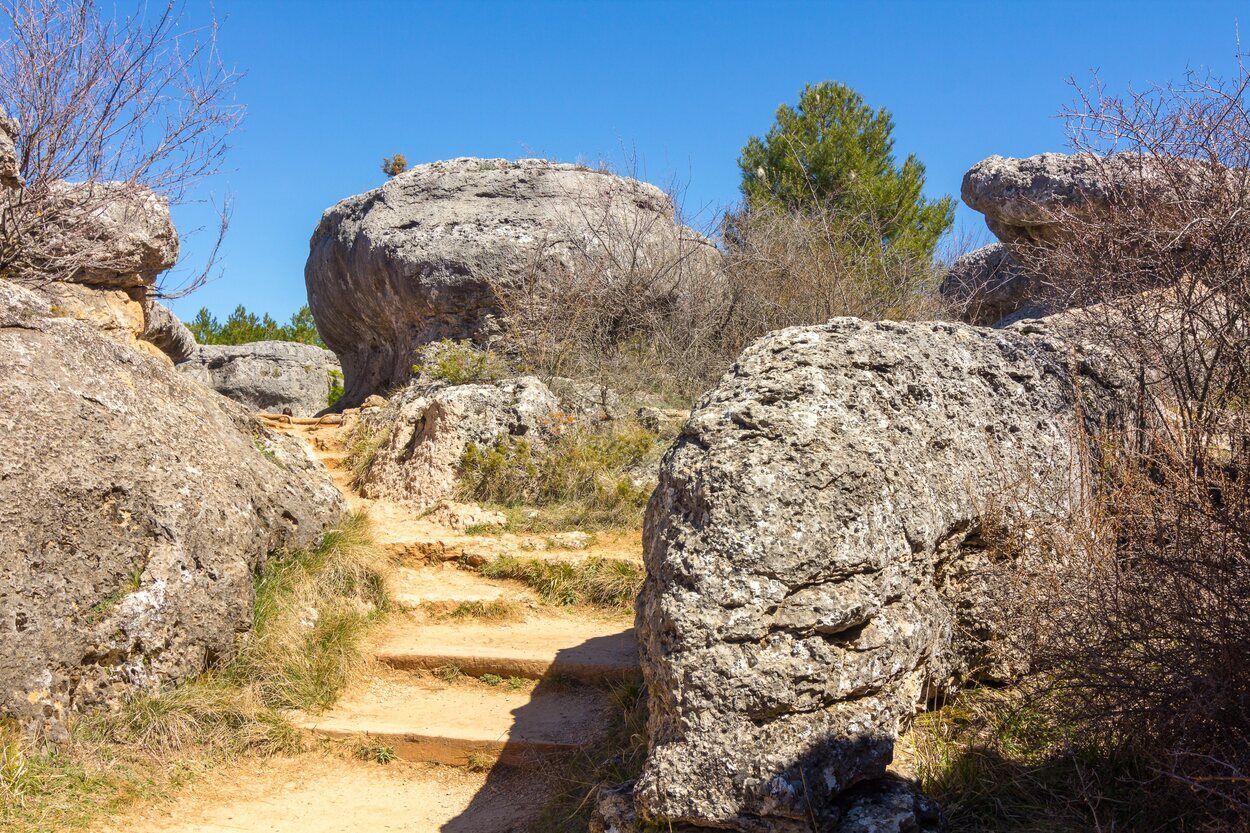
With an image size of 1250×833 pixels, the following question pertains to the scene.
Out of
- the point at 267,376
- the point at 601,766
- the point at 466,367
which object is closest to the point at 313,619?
the point at 601,766

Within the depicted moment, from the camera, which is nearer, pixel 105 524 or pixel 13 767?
pixel 13 767

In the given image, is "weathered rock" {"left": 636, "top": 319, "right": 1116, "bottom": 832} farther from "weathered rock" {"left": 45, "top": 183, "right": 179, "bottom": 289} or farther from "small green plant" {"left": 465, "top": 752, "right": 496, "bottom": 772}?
"weathered rock" {"left": 45, "top": 183, "right": 179, "bottom": 289}

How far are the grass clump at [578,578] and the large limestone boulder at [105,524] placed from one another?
5.64ft

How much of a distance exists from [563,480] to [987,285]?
6364 millimetres

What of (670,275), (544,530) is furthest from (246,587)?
(670,275)

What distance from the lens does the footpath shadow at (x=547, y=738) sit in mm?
4430

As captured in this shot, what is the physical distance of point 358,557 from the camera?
251 inches

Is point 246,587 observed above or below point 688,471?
below

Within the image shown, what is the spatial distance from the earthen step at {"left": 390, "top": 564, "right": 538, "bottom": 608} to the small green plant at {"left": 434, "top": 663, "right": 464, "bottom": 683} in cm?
77

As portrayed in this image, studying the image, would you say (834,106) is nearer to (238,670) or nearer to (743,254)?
(743,254)

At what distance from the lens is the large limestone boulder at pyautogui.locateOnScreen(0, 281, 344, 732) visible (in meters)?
4.36

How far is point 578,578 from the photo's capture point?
22.0 ft

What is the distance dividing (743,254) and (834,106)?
776 cm

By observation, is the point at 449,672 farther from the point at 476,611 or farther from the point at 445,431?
the point at 445,431
